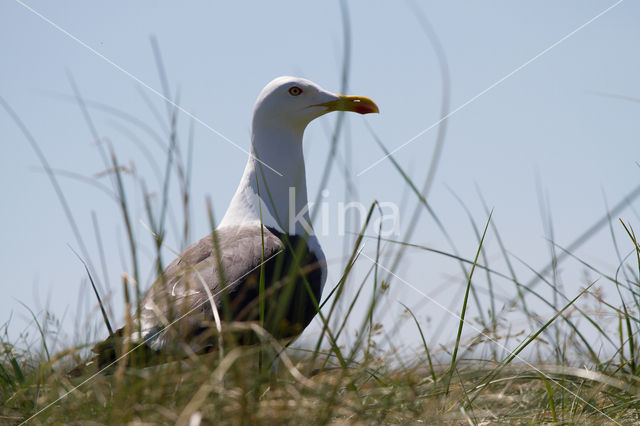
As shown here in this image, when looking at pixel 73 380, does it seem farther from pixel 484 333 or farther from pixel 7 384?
pixel 484 333

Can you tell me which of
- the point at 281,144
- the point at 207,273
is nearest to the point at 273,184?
the point at 281,144

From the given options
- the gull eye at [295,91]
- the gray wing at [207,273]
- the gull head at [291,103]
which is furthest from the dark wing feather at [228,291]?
the gull eye at [295,91]

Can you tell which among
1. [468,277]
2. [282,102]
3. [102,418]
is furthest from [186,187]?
[282,102]

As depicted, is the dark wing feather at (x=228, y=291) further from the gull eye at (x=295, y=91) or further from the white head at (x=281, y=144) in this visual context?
the gull eye at (x=295, y=91)

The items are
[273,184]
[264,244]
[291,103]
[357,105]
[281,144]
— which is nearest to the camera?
[264,244]

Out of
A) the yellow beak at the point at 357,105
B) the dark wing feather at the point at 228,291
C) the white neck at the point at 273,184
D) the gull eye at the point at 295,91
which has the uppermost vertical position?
the gull eye at the point at 295,91

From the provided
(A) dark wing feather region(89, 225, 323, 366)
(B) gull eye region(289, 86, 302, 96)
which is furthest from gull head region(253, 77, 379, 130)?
(A) dark wing feather region(89, 225, 323, 366)

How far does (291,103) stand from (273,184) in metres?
0.70

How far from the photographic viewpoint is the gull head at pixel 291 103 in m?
4.66

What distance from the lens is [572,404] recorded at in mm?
2619

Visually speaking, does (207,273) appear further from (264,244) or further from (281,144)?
(281,144)

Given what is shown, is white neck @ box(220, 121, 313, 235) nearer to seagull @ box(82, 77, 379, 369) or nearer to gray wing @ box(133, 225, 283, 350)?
seagull @ box(82, 77, 379, 369)

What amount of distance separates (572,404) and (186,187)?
5.98 ft

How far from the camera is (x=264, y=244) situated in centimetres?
366
